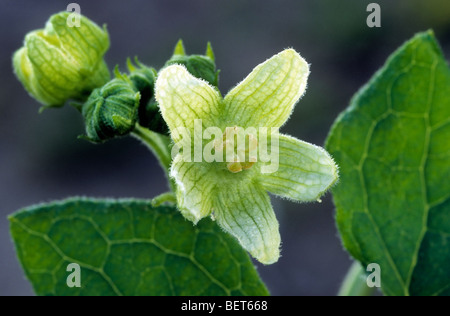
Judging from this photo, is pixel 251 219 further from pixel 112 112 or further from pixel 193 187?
pixel 112 112

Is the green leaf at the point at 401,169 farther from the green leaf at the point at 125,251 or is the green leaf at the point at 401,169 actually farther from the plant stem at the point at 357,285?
the green leaf at the point at 125,251

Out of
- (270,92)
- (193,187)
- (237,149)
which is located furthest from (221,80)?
(193,187)

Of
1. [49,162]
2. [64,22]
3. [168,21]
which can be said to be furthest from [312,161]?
[168,21]

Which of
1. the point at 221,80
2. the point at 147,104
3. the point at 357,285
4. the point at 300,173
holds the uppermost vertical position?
the point at 221,80

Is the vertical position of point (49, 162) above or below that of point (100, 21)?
below

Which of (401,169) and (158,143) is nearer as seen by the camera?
(158,143)

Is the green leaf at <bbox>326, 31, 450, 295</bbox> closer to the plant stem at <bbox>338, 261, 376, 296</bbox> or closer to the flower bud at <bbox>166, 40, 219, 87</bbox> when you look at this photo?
the plant stem at <bbox>338, 261, 376, 296</bbox>
